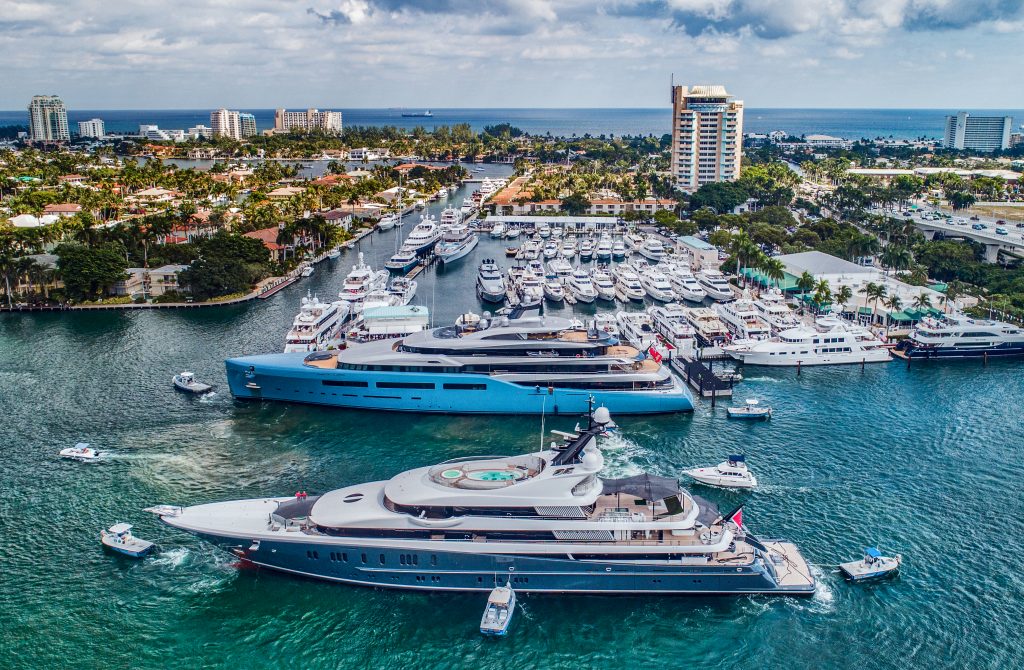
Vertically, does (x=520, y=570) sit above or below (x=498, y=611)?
above

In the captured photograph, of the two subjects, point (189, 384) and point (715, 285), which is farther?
point (715, 285)

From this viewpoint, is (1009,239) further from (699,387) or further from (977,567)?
(977,567)

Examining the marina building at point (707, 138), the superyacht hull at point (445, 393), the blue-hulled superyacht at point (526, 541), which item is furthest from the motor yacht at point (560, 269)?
the marina building at point (707, 138)

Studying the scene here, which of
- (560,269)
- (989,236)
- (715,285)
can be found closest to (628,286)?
(715,285)

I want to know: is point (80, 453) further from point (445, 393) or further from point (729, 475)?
point (729, 475)

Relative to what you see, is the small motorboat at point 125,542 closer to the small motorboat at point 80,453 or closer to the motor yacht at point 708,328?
the small motorboat at point 80,453

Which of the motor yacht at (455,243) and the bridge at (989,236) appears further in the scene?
the motor yacht at (455,243)

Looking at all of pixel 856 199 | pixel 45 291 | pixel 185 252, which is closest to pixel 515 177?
pixel 856 199

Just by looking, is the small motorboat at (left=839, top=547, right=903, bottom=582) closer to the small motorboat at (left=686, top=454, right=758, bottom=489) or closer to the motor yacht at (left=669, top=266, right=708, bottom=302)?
the small motorboat at (left=686, top=454, right=758, bottom=489)
